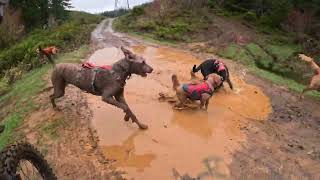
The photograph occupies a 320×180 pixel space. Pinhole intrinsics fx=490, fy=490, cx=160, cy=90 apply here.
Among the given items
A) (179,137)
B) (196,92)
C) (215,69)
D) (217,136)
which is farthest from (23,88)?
(217,136)

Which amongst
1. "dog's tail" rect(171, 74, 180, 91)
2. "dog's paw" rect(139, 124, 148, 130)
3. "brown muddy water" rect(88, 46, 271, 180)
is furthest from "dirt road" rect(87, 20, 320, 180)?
"dog's tail" rect(171, 74, 180, 91)

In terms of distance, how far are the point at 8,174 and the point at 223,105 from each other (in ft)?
25.9

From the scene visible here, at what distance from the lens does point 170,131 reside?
10625 mm

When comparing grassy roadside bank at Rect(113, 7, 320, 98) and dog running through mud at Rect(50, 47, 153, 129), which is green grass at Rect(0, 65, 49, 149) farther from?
grassy roadside bank at Rect(113, 7, 320, 98)

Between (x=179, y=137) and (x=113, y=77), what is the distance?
1.87m

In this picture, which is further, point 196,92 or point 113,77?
point 196,92

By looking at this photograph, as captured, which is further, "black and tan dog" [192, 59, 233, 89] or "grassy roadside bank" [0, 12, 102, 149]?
"black and tan dog" [192, 59, 233, 89]

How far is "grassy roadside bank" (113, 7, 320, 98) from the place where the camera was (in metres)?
22.5

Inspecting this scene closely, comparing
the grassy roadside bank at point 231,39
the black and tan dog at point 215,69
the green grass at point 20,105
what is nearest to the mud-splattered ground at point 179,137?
the green grass at point 20,105

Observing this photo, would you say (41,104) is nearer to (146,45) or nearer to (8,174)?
(8,174)

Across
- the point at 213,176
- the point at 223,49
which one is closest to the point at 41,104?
the point at 213,176

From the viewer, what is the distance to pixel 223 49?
24.8 metres

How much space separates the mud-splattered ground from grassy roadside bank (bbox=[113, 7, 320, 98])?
4547mm

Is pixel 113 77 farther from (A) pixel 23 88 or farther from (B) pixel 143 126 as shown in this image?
(A) pixel 23 88
